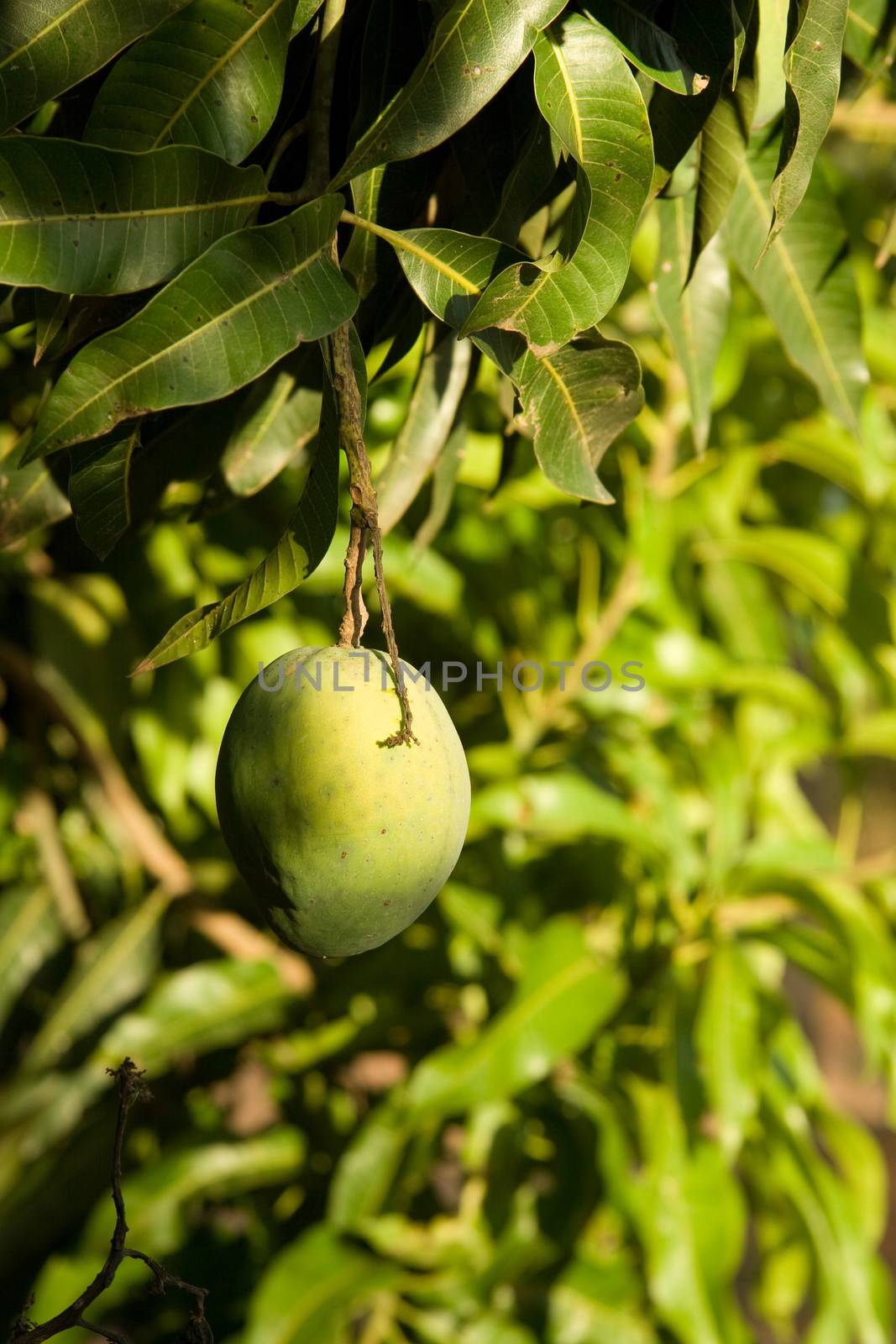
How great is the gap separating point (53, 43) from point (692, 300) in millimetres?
426

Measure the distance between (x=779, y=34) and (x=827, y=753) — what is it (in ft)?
3.65

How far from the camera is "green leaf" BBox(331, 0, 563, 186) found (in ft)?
1.77

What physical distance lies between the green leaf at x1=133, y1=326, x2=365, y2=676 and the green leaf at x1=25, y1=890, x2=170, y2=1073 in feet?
3.06

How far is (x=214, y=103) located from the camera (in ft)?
1.87

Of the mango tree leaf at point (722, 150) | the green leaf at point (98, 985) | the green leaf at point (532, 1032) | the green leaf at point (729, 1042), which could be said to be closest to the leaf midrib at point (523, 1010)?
the green leaf at point (532, 1032)

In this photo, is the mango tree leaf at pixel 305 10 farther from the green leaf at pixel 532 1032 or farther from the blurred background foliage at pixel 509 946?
the green leaf at pixel 532 1032

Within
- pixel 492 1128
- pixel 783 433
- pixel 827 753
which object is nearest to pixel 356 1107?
pixel 492 1128

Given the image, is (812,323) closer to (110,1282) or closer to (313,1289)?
(110,1282)

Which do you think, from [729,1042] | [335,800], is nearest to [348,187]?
[335,800]

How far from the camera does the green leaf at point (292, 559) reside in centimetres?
54

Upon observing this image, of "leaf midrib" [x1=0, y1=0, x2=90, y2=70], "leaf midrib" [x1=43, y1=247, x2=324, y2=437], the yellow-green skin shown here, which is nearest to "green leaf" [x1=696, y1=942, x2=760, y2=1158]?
the yellow-green skin

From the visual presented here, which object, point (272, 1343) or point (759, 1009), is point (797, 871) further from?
point (272, 1343)

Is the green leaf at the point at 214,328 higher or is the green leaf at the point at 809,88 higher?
the green leaf at the point at 809,88

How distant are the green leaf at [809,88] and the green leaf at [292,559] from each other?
222 millimetres
